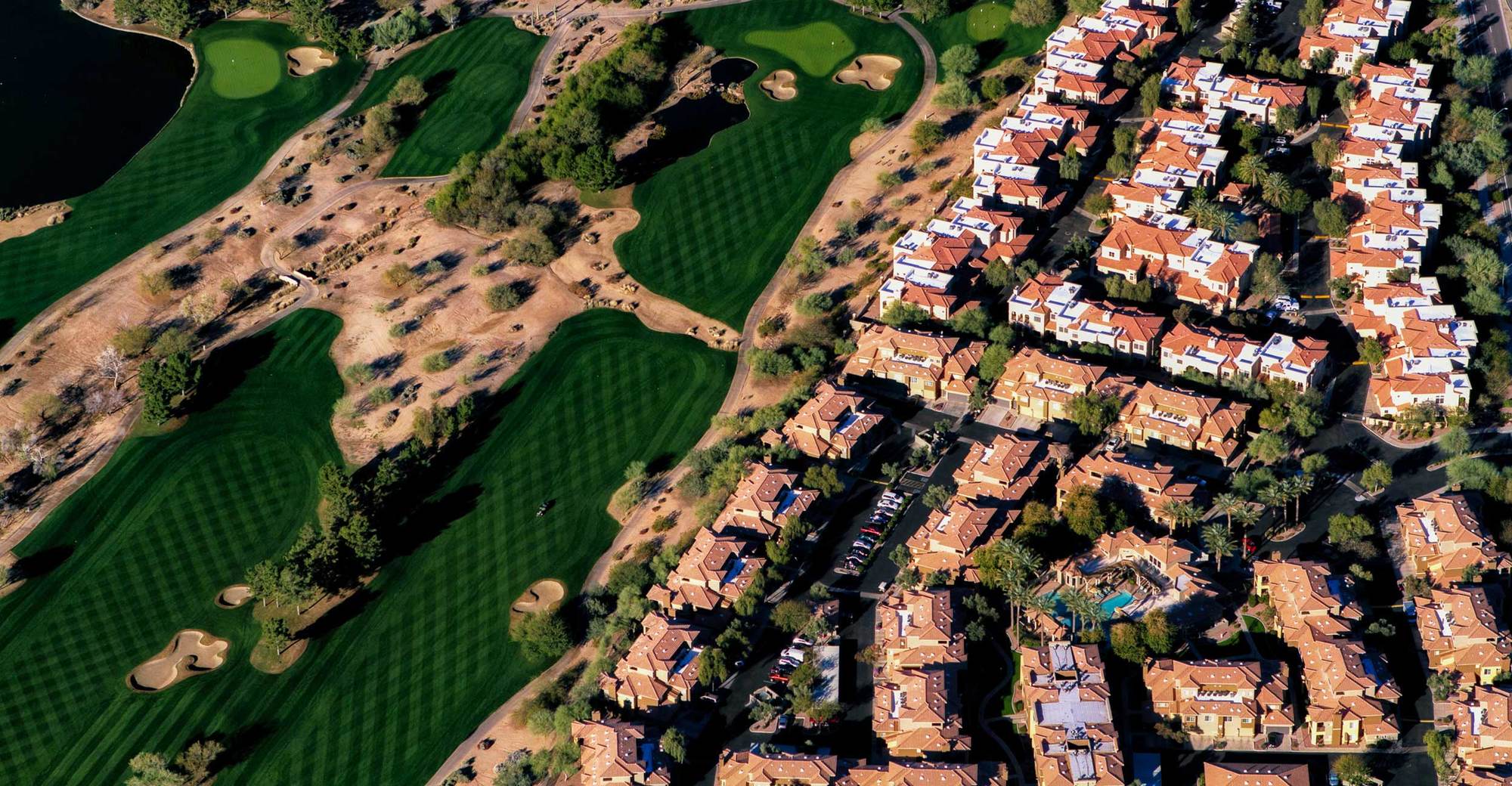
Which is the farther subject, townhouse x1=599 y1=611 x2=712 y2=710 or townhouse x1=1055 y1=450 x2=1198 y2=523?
townhouse x1=1055 y1=450 x2=1198 y2=523

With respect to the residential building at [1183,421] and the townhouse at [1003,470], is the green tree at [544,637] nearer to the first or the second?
the townhouse at [1003,470]

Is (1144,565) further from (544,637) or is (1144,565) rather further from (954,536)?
(544,637)

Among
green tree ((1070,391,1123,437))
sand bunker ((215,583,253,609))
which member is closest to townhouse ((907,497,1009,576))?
green tree ((1070,391,1123,437))

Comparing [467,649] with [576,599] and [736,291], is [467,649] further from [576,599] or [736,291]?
[736,291]

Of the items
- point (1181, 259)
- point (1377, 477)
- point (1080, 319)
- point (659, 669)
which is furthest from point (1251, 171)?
point (659, 669)

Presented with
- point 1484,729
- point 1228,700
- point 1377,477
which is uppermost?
point 1377,477

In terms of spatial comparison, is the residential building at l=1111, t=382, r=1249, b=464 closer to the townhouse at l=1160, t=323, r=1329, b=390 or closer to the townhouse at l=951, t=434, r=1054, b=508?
the townhouse at l=1160, t=323, r=1329, b=390

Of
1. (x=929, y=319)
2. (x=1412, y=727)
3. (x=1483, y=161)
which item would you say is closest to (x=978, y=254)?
(x=929, y=319)
